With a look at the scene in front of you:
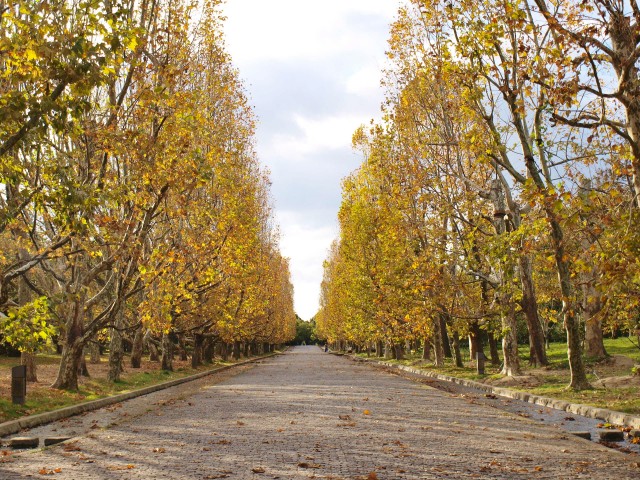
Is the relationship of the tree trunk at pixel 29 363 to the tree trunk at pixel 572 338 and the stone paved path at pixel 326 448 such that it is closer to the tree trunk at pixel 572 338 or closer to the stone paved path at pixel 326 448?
the stone paved path at pixel 326 448

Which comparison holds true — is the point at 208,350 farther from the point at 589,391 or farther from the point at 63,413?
the point at 589,391

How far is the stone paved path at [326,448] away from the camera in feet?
23.4

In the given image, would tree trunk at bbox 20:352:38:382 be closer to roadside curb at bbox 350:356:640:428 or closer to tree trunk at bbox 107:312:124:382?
tree trunk at bbox 107:312:124:382

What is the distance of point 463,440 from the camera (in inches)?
374

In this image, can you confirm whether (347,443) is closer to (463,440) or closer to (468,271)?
(463,440)

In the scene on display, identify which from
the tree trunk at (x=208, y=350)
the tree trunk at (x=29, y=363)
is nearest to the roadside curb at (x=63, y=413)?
the tree trunk at (x=29, y=363)

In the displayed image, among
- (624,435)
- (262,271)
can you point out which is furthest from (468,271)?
(262,271)

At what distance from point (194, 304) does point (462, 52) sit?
64.6ft

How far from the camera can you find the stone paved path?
7.12 metres

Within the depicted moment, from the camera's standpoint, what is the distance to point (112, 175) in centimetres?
1762

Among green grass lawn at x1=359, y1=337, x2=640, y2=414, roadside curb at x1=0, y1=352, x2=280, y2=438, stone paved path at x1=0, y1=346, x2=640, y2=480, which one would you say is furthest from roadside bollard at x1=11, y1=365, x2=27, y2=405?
green grass lawn at x1=359, y1=337, x2=640, y2=414

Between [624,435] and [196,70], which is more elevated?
[196,70]

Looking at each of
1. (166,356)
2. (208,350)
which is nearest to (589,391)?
(166,356)

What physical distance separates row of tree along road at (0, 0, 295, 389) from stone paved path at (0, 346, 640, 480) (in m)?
2.71
